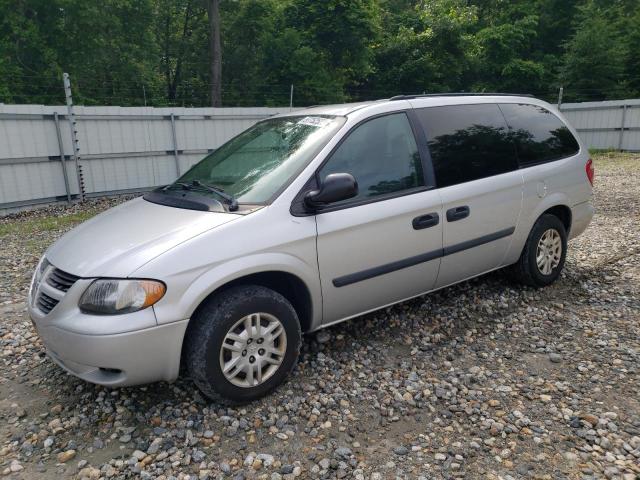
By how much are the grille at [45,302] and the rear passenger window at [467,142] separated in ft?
8.87

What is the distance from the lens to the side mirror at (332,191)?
3.03 metres

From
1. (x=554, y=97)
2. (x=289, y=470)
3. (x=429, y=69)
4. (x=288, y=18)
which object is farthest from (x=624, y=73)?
(x=289, y=470)

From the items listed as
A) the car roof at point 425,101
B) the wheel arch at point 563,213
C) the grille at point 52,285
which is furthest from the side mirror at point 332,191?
the wheel arch at point 563,213

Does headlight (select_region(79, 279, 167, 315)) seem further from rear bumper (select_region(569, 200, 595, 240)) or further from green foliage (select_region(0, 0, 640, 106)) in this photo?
green foliage (select_region(0, 0, 640, 106))

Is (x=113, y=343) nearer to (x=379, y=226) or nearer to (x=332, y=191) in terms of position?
(x=332, y=191)

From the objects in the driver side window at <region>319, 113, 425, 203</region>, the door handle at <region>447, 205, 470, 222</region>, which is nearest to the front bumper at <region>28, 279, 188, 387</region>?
the driver side window at <region>319, 113, 425, 203</region>

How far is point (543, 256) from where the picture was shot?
4.65 meters

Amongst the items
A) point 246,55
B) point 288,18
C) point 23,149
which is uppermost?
point 288,18

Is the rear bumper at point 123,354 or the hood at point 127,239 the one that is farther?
the hood at point 127,239

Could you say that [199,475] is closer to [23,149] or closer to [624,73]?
[23,149]

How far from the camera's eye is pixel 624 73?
85.4ft

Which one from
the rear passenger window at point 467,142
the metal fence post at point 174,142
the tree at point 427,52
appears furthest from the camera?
the tree at point 427,52

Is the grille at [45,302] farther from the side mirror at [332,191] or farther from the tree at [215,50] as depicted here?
the tree at [215,50]

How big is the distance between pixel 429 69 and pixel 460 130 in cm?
2348
